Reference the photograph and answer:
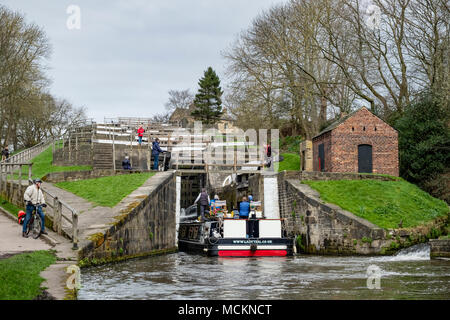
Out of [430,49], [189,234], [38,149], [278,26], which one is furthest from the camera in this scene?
[38,149]

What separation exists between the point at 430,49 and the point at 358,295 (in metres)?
28.2

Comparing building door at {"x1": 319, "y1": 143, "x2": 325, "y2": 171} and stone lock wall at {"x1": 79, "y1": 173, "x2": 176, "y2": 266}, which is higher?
building door at {"x1": 319, "y1": 143, "x2": 325, "y2": 171}

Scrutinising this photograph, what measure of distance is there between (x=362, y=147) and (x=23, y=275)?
81.2 ft

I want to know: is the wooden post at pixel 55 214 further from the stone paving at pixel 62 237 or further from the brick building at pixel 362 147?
the brick building at pixel 362 147

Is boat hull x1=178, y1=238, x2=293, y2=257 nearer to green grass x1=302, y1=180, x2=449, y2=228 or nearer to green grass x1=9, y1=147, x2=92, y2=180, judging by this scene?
green grass x1=302, y1=180, x2=449, y2=228

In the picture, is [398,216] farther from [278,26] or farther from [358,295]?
[278,26]

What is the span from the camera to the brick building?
32.4 metres

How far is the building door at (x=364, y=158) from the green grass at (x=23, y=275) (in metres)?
21.7

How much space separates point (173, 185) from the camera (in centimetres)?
2909

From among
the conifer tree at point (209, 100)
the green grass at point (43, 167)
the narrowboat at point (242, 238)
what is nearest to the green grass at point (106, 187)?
the narrowboat at point (242, 238)

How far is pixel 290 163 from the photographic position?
44719 mm

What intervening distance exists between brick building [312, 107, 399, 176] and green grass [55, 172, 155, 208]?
1054 centimetres

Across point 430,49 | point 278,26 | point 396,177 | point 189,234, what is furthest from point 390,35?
point 189,234

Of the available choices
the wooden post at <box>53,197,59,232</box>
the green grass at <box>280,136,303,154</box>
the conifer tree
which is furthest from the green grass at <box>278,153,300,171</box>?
the conifer tree
